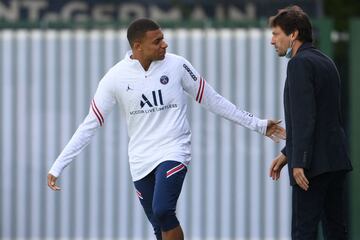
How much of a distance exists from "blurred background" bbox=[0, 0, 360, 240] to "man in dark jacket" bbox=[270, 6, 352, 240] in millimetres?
3593

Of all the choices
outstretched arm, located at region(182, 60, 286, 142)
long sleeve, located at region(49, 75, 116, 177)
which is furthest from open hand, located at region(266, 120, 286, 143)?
long sleeve, located at region(49, 75, 116, 177)

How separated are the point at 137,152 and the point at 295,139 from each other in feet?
4.77

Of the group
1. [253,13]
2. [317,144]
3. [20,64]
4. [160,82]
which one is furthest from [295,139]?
[253,13]

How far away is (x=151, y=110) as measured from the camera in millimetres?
8164

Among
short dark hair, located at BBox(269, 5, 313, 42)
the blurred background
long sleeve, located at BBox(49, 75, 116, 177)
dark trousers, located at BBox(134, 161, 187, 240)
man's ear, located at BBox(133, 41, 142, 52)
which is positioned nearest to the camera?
short dark hair, located at BBox(269, 5, 313, 42)

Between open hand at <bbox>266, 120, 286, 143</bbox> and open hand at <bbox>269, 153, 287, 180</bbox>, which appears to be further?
open hand at <bbox>266, 120, 286, 143</bbox>

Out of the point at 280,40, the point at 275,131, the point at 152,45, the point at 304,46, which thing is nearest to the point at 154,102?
the point at 152,45

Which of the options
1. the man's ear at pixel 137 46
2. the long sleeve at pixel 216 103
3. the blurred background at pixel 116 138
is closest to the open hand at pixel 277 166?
the long sleeve at pixel 216 103

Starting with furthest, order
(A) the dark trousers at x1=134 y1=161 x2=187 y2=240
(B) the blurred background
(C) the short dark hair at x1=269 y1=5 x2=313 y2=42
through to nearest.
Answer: (B) the blurred background, (A) the dark trousers at x1=134 y1=161 x2=187 y2=240, (C) the short dark hair at x1=269 y1=5 x2=313 y2=42

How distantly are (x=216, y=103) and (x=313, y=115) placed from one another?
1.30m

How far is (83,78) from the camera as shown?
11.3m

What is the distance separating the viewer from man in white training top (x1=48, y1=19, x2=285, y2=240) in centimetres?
815

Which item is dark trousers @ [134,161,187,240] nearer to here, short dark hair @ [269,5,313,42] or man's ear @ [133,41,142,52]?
man's ear @ [133,41,142,52]

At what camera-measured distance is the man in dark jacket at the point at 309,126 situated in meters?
7.25
